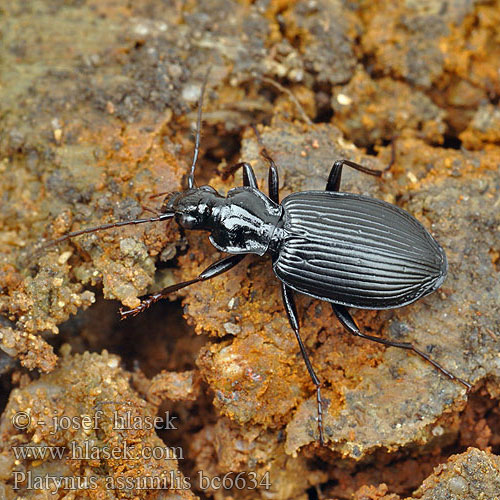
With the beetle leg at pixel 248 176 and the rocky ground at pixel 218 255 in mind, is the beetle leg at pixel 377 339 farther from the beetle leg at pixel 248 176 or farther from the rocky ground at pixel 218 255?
the beetle leg at pixel 248 176

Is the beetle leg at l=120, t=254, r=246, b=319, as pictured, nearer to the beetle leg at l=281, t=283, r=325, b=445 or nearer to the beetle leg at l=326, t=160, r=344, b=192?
the beetle leg at l=281, t=283, r=325, b=445

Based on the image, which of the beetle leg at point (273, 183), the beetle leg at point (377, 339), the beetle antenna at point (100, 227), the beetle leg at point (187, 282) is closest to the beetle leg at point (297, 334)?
the beetle leg at point (377, 339)

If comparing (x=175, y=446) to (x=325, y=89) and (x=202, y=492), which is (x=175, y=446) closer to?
(x=202, y=492)

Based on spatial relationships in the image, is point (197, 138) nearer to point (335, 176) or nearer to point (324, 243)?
point (335, 176)

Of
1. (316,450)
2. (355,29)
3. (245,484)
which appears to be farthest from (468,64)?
(245,484)

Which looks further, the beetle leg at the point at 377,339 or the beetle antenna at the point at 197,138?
the beetle antenna at the point at 197,138

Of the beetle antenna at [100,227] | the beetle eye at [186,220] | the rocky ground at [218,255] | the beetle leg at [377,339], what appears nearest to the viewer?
the rocky ground at [218,255]

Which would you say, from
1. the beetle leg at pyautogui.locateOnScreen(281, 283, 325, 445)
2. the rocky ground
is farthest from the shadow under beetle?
the rocky ground

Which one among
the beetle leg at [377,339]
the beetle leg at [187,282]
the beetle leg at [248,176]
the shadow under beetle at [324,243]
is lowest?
the beetle leg at [377,339]
